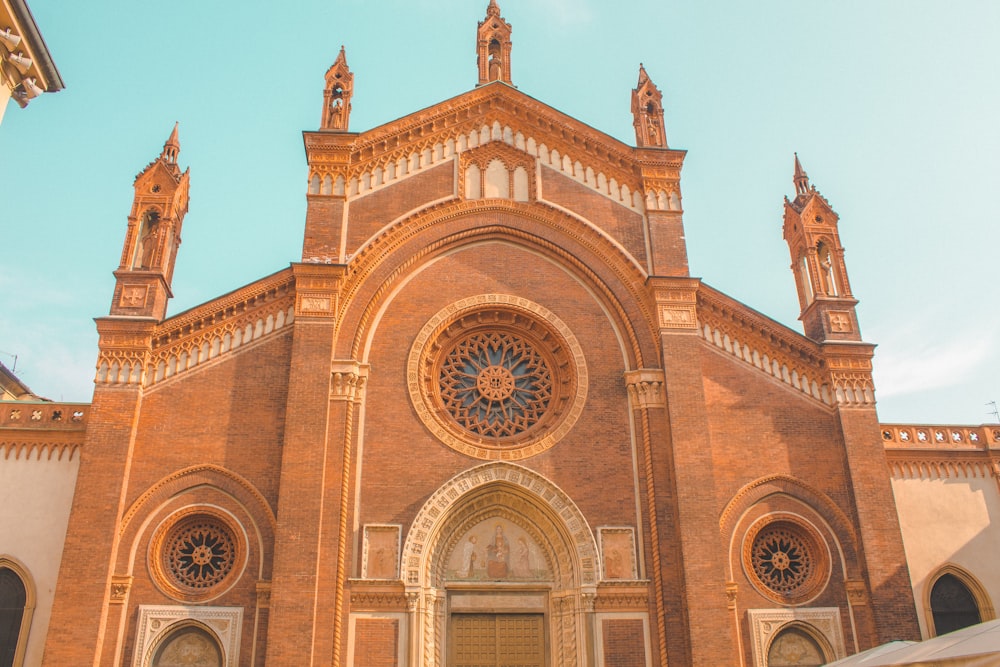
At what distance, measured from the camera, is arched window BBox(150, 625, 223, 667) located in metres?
15.6

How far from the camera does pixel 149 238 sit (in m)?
18.8

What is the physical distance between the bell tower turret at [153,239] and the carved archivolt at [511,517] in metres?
7.42

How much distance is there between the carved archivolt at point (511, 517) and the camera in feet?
54.5

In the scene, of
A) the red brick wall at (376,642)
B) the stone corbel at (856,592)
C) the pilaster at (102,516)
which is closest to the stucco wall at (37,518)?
the pilaster at (102,516)

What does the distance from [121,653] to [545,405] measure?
976 cm

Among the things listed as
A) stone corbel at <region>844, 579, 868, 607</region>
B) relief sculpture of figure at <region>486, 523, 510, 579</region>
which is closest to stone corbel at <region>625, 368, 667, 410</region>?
relief sculpture of figure at <region>486, 523, 510, 579</region>

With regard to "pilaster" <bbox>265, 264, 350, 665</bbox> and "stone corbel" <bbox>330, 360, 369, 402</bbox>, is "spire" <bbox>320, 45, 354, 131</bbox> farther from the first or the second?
"stone corbel" <bbox>330, 360, 369, 402</bbox>

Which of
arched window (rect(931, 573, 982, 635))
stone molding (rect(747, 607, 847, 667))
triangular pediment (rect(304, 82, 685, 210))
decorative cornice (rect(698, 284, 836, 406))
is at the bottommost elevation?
stone molding (rect(747, 607, 847, 667))

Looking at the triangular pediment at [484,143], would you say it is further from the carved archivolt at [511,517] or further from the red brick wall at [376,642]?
the red brick wall at [376,642]

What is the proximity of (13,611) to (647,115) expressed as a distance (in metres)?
18.4

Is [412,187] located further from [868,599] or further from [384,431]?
[868,599]

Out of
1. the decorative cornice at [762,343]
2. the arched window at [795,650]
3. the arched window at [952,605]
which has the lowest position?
the arched window at [795,650]

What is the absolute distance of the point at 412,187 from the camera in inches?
782

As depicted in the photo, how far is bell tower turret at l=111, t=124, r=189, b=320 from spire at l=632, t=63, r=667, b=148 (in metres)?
11.4
